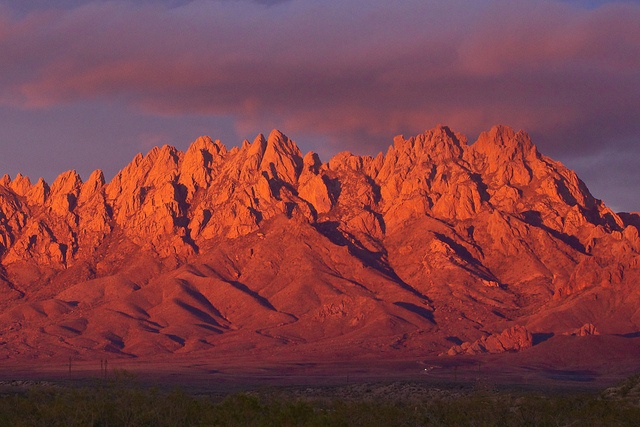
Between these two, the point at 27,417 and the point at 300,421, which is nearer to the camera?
the point at 300,421

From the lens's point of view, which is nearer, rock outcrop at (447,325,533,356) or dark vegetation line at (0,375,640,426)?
dark vegetation line at (0,375,640,426)

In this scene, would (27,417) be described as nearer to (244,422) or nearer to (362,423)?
(244,422)

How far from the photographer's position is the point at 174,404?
63.9 meters

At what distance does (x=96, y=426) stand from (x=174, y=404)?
17.6ft

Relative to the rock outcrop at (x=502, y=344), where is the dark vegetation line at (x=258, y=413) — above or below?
below

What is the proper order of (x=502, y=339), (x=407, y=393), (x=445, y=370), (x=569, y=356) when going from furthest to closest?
1. (x=502, y=339)
2. (x=569, y=356)
3. (x=445, y=370)
4. (x=407, y=393)

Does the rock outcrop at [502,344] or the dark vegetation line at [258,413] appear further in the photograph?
the rock outcrop at [502,344]

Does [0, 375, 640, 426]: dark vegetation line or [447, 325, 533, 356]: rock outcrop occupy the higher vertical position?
[447, 325, 533, 356]: rock outcrop

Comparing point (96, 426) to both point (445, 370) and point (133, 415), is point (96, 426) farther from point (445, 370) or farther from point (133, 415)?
point (445, 370)

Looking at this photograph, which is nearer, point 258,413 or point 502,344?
point 258,413

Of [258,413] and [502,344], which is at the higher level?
[502,344]

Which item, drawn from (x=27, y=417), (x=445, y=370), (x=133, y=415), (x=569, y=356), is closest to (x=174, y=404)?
(x=133, y=415)

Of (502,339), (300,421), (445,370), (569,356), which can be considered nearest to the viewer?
(300,421)

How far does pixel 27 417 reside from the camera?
2463 inches
